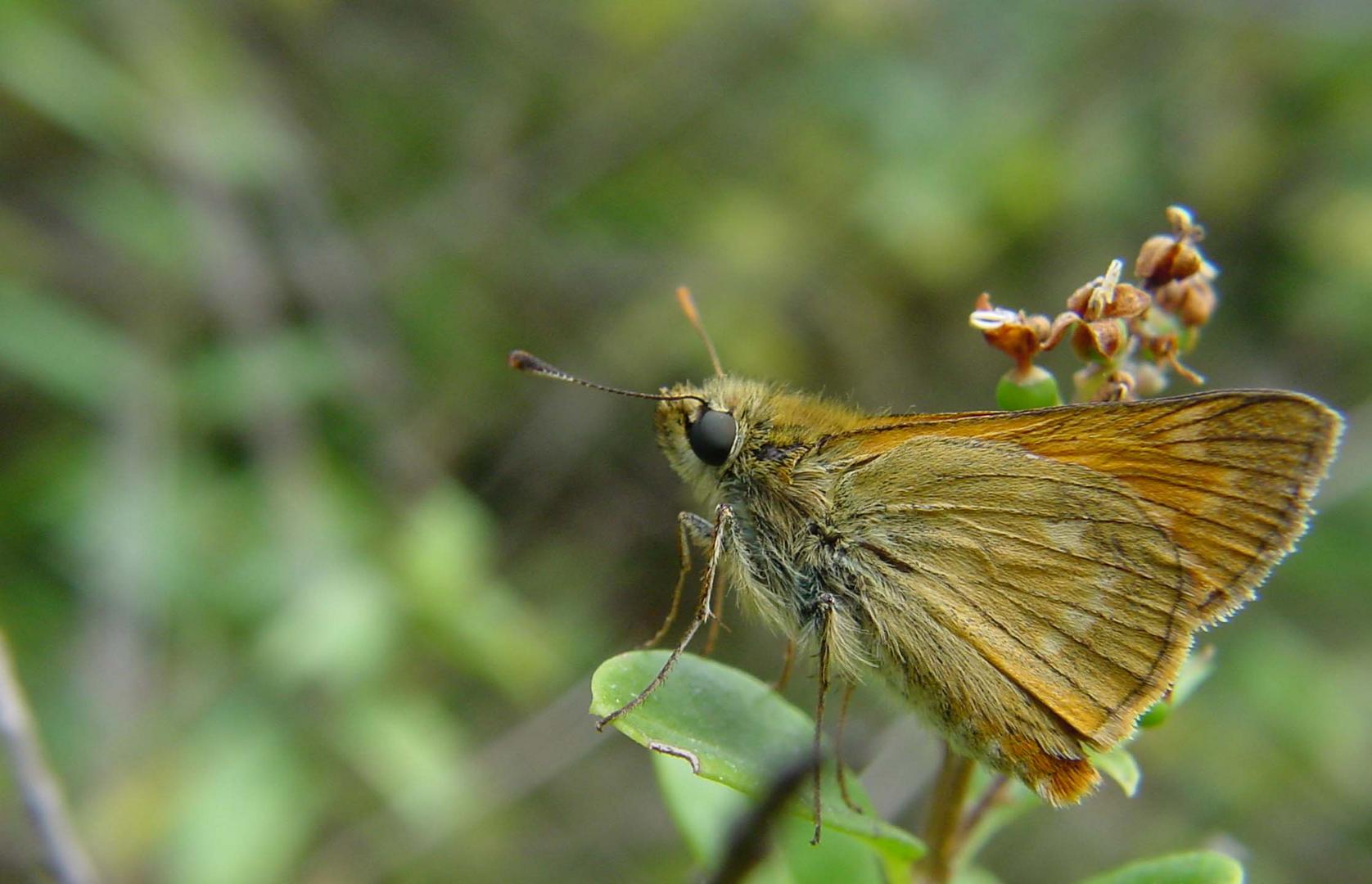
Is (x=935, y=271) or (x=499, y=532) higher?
(x=935, y=271)

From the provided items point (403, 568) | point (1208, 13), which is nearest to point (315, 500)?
point (403, 568)

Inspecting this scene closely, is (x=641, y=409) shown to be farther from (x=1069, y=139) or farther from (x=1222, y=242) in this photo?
(x=1222, y=242)

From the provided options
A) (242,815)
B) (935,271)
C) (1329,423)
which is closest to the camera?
(1329,423)

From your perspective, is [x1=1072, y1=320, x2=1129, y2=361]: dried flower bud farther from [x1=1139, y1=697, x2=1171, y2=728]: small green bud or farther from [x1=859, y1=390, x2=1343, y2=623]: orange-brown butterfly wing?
[x1=1139, y1=697, x2=1171, y2=728]: small green bud

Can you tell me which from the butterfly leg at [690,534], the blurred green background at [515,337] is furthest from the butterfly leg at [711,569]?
the blurred green background at [515,337]

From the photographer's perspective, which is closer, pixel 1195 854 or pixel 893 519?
pixel 1195 854
